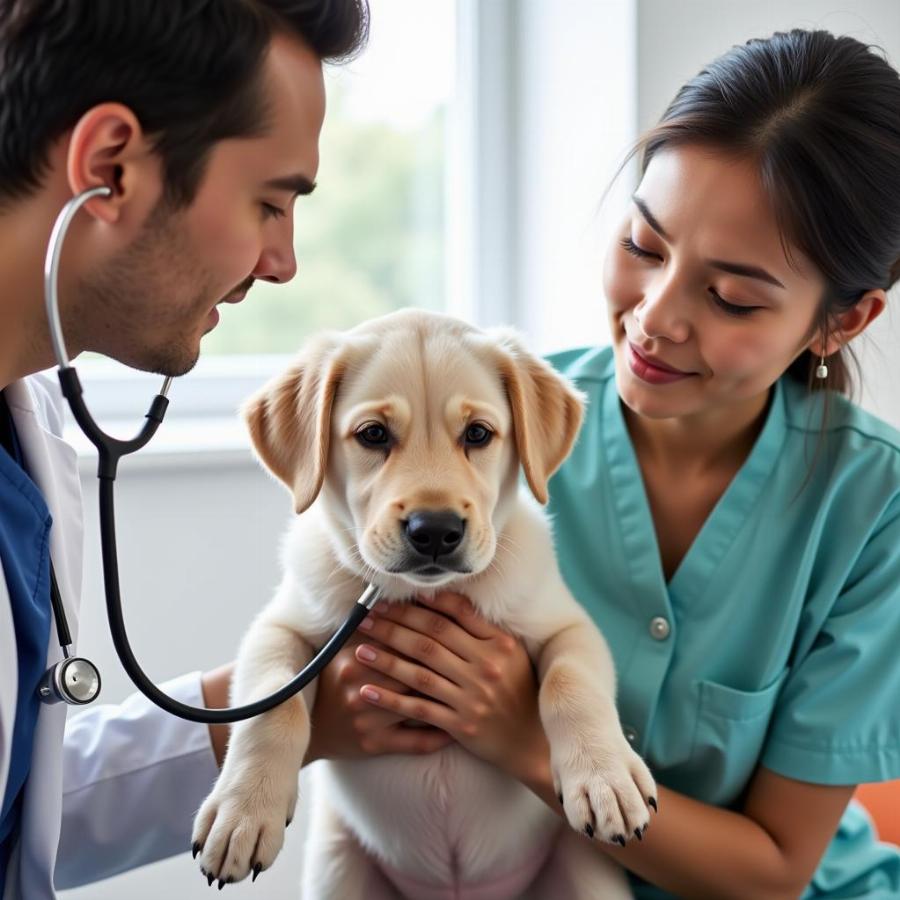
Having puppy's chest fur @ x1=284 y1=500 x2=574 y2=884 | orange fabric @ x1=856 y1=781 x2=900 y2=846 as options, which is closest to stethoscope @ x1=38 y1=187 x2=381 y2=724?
puppy's chest fur @ x1=284 y1=500 x2=574 y2=884

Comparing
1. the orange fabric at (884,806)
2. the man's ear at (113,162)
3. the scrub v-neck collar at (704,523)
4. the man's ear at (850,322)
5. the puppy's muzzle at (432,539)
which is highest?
the man's ear at (113,162)

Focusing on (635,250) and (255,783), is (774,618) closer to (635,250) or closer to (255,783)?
(635,250)

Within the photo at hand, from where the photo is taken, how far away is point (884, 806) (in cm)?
204

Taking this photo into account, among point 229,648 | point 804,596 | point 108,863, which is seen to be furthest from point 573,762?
point 229,648

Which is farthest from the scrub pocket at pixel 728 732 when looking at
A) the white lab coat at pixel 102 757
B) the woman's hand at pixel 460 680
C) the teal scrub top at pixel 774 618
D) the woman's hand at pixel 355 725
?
the white lab coat at pixel 102 757

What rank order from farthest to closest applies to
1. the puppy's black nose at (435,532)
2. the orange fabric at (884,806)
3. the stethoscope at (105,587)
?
1. the orange fabric at (884,806)
2. the puppy's black nose at (435,532)
3. the stethoscope at (105,587)

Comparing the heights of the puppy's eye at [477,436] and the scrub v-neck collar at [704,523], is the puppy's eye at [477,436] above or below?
above

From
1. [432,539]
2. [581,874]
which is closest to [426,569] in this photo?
[432,539]

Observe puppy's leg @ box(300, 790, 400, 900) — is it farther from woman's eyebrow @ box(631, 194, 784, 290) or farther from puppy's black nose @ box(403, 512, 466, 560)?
woman's eyebrow @ box(631, 194, 784, 290)

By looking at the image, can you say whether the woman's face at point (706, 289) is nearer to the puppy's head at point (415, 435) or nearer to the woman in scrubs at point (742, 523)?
the woman in scrubs at point (742, 523)

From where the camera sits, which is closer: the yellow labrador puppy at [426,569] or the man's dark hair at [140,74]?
the man's dark hair at [140,74]

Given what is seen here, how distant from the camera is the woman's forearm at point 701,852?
1.51m

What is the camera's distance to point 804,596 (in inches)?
64.7

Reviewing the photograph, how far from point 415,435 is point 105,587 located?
0.46 metres
